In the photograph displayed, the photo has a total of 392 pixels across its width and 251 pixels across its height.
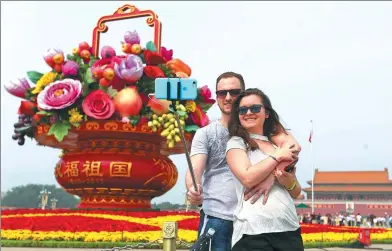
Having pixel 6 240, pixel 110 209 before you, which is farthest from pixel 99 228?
pixel 110 209

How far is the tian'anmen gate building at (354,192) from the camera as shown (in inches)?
1841

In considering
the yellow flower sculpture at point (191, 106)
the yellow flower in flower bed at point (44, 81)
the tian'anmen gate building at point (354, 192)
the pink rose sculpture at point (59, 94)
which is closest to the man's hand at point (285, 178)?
the yellow flower sculpture at point (191, 106)

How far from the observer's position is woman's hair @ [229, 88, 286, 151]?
2.30 metres

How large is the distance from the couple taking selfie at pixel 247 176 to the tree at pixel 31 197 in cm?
8255

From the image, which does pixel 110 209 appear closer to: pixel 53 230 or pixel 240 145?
pixel 53 230

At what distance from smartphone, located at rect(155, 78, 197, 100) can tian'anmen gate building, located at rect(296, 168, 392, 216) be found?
4692cm

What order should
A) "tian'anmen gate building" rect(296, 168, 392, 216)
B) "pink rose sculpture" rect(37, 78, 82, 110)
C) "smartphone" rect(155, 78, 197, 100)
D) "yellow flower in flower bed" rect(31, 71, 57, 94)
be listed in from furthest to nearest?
1. "tian'anmen gate building" rect(296, 168, 392, 216)
2. "yellow flower in flower bed" rect(31, 71, 57, 94)
3. "pink rose sculpture" rect(37, 78, 82, 110)
4. "smartphone" rect(155, 78, 197, 100)

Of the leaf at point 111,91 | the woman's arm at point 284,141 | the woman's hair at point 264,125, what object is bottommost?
the woman's arm at point 284,141

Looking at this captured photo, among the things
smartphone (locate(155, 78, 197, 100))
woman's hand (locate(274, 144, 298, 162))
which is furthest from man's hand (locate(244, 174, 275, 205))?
smartphone (locate(155, 78, 197, 100))

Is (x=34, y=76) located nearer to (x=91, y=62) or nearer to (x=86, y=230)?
(x=91, y=62)

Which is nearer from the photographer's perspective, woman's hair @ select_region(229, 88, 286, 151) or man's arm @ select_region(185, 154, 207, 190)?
woman's hair @ select_region(229, 88, 286, 151)

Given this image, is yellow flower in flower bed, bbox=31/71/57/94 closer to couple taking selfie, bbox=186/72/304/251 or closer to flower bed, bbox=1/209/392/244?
flower bed, bbox=1/209/392/244

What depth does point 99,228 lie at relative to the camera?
299 inches

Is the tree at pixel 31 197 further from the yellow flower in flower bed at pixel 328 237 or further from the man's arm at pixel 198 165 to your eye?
the man's arm at pixel 198 165
